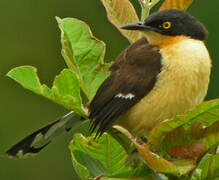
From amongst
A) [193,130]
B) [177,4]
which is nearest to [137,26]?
[177,4]

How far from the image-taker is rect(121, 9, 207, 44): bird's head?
3.58 meters

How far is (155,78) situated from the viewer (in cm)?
354

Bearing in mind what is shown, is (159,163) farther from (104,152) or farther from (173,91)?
(173,91)

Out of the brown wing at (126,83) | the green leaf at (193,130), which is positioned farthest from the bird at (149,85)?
the green leaf at (193,130)

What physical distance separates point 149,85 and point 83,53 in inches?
18.9

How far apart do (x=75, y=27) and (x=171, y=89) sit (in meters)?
0.63

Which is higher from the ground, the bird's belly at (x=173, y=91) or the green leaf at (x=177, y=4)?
the green leaf at (x=177, y=4)

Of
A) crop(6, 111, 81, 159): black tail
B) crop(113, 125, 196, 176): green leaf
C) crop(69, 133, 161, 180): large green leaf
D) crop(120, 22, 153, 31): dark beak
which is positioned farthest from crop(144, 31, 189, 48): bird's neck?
crop(113, 125, 196, 176): green leaf

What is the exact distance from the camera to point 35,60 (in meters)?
8.27

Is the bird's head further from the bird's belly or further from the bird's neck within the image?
the bird's belly

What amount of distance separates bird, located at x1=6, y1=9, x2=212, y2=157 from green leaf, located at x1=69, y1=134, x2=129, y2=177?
241mm

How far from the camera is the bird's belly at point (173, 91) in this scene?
136 inches

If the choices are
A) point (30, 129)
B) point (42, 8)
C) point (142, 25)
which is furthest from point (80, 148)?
point (42, 8)

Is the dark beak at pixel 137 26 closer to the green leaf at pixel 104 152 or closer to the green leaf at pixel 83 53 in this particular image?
the green leaf at pixel 83 53
